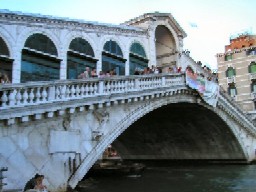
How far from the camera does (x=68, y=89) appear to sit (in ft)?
38.3

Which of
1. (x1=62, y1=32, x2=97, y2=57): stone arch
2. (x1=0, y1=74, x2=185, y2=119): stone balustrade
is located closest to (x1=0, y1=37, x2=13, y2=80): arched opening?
(x1=62, y1=32, x2=97, y2=57): stone arch

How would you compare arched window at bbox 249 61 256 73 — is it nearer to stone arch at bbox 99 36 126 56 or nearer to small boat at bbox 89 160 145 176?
small boat at bbox 89 160 145 176

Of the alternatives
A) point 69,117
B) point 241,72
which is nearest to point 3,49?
point 69,117

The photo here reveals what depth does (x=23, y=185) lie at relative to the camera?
10195 millimetres

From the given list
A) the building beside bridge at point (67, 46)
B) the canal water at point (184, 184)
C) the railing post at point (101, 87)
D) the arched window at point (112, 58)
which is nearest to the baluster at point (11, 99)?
the building beside bridge at point (67, 46)

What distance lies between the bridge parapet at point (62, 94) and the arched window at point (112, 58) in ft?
9.52

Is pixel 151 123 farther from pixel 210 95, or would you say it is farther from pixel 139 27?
pixel 139 27

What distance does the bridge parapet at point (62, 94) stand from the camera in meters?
9.84

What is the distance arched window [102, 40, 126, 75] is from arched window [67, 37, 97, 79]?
87 centimetres

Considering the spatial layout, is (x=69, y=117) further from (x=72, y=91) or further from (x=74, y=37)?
(x=74, y=37)

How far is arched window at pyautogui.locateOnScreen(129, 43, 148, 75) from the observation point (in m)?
19.7

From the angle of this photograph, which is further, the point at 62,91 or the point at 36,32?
the point at 36,32

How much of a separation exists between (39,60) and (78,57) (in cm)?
232

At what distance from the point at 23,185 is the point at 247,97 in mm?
29742
